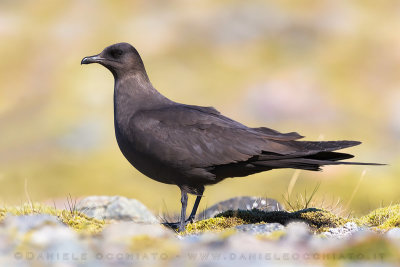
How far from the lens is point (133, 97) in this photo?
7730mm

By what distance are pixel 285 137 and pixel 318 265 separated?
340 cm

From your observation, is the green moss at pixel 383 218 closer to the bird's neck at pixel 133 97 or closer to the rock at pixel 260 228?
the rock at pixel 260 228

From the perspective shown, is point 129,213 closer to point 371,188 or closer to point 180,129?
point 180,129

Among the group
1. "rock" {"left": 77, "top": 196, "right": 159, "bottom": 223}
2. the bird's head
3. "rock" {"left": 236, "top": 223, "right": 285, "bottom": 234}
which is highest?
the bird's head

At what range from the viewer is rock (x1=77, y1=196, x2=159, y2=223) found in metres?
8.19

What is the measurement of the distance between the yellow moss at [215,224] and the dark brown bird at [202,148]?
182 mm

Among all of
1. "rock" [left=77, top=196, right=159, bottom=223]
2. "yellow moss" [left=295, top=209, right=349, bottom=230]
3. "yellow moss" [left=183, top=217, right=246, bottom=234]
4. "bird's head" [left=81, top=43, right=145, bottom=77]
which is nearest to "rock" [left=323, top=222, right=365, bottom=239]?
"yellow moss" [left=295, top=209, right=349, bottom=230]

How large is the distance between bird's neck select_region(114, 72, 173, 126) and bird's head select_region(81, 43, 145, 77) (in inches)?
4.4

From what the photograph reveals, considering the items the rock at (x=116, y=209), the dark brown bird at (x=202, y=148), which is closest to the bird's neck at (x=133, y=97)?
the dark brown bird at (x=202, y=148)

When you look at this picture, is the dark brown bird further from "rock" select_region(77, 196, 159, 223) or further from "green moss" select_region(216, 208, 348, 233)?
"rock" select_region(77, 196, 159, 223)

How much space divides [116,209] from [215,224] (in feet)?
7.23

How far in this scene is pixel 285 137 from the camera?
7.02m

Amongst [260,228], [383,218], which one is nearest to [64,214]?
[260,228]

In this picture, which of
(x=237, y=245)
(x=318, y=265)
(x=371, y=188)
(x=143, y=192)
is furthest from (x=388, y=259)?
(x=371, y=188)
